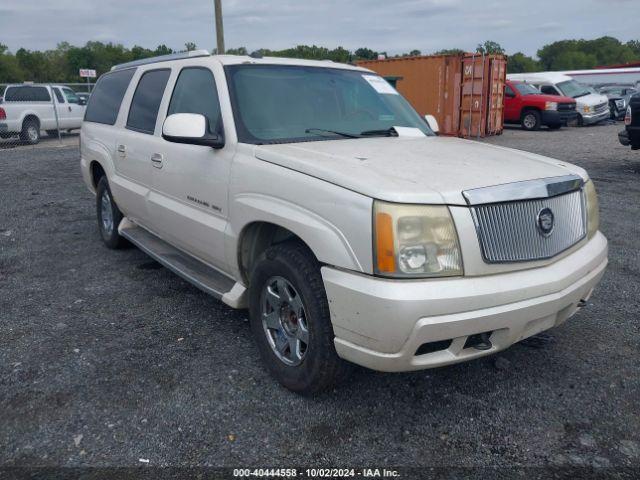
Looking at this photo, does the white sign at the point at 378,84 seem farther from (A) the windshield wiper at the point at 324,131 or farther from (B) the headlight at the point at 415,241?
(B) the headlight at the point at 415,241

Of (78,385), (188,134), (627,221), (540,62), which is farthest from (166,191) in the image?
(540,62)

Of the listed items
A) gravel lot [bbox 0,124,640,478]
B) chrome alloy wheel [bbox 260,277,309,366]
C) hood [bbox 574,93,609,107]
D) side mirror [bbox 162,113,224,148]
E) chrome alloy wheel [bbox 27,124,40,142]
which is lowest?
gravel lot [bbox 0,124,640,478]

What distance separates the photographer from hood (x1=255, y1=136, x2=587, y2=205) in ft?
8.66

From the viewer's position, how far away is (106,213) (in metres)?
6.11

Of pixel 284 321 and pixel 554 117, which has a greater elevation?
pixel 554 117

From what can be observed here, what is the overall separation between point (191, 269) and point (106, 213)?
2.44m

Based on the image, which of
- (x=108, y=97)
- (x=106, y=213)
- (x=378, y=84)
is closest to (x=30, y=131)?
(x=106, y=213)

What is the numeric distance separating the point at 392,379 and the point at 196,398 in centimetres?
112

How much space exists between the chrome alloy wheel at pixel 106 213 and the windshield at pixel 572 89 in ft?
68.0

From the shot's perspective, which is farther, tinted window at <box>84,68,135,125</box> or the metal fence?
the metal fence

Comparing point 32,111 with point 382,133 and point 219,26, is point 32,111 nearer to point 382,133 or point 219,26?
point 219,26

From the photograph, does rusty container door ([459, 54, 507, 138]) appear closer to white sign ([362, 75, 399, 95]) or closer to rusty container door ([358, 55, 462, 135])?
rusty container door ([358, 55, 462, 135])

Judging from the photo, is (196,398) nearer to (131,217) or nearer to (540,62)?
(131,217)

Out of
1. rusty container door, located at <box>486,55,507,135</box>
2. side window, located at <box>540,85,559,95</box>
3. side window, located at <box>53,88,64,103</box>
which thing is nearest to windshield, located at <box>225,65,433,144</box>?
rusty container door, located at <box>486,55,507,135</box>
